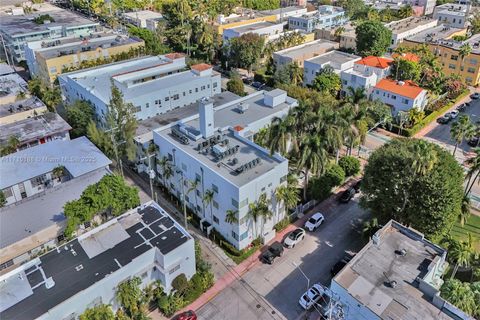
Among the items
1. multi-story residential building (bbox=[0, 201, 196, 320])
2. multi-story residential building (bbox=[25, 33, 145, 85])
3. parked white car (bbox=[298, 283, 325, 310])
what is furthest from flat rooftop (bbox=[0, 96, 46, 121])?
parked white car (bbox=[298, 283, 325, 310])

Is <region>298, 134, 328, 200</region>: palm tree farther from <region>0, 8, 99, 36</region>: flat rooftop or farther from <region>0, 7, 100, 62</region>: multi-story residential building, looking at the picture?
<region>0, 8, 99, 36</region>: flat rooftop

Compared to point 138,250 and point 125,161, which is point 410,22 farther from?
point 138,250

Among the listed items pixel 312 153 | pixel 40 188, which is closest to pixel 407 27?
pixel 312 153

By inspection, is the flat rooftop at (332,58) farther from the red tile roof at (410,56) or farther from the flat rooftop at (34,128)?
the flat rooftop at (34,128)

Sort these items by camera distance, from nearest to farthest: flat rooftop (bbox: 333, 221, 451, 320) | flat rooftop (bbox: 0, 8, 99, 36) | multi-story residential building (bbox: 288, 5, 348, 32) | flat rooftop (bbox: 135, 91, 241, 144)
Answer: flat rooftop (bbox: 333, 221, 451, 320) → flat rooftop (bbox: 135, 91, 241, 144) → flat rooftop (bbox: 0, 8, 99, 36) → multi-story residential building (bbox: 288, 5, 348, 32)

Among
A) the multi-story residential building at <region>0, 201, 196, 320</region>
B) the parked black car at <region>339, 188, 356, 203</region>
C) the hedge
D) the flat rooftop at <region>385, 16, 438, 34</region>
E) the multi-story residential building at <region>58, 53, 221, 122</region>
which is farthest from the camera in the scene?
the flat rooftop at <region>385, 16, 438, 34</region>

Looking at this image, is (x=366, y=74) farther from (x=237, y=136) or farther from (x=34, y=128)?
(x=34, y=128)
